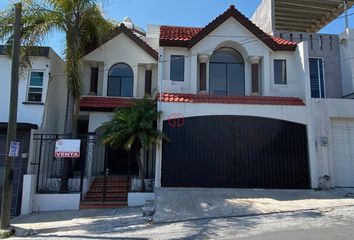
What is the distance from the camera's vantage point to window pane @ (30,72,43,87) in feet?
48.3

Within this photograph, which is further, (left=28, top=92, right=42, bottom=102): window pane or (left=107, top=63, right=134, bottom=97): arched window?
(left=107, top=63, right=134, bottom=97): arched window

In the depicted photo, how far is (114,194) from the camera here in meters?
13.8

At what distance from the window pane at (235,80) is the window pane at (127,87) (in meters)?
4.97

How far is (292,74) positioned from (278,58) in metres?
1.06

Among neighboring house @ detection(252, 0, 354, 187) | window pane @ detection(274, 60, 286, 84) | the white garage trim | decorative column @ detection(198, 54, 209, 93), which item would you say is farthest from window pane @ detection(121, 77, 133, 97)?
the white garage trim

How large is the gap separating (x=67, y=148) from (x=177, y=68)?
6.39m

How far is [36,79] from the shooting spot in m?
14.8

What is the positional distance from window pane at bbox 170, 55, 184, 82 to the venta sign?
565 cm

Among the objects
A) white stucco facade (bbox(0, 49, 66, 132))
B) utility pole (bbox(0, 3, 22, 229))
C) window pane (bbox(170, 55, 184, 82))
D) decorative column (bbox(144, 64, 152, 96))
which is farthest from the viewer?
decorative column (bbox(144, 64, 152, 96))

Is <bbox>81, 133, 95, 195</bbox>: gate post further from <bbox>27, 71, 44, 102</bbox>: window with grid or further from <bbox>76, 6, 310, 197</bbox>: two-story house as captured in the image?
<bbox>27, 71, 44, 102</bbox>: window with grid

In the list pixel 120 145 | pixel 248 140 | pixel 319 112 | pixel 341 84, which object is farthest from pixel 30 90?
pixel 341 84

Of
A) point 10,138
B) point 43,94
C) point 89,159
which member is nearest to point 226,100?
point 89,159

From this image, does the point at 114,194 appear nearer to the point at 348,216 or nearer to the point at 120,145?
the point at 120,145

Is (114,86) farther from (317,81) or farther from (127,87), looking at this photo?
(317,81)
